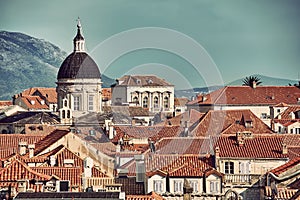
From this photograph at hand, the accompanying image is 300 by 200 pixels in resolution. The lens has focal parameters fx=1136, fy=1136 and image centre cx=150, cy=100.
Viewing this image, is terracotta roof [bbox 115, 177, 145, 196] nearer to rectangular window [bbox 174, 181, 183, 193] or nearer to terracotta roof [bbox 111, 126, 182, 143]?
rectangular window [bbox 174, 181, 183, 193]

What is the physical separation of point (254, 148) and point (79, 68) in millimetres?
66286

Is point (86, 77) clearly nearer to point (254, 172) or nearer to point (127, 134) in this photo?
point (127, 134)

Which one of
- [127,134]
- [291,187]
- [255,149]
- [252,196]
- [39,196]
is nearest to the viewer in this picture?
[39,196]

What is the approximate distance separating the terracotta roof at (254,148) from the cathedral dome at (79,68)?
63.2 m

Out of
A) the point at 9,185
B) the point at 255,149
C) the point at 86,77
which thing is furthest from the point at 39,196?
the point at 86,77

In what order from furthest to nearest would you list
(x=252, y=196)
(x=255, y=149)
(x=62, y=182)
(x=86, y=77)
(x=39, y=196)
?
(x=86, y=77) < (x=255, y=149) < (x=252, y=196) < (x=62, y=182) < (x=39, y=196)

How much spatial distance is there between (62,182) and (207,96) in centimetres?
11566

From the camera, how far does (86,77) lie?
13362 cm

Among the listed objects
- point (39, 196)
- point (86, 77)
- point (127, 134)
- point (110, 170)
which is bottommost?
point (39, 196)

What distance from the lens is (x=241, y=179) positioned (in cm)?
6544

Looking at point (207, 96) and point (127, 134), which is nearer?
point (127, 134)

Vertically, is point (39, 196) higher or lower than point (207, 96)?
lower

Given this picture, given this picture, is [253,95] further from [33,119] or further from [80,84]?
[33,119]

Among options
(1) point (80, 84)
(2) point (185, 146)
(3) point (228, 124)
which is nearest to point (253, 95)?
(1) point (80, 84)
